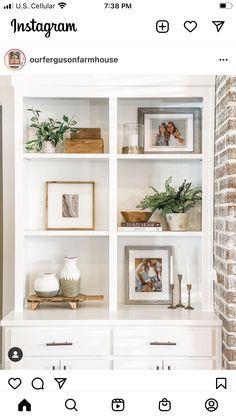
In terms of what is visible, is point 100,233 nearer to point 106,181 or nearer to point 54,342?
point 106,181

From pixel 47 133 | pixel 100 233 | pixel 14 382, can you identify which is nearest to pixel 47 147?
pixel 47 133

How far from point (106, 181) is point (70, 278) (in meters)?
0.28

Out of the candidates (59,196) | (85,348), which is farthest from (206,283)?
(59,196)

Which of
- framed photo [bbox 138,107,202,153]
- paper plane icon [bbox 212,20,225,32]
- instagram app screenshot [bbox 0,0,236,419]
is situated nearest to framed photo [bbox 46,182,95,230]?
instagram app screenshot [bbox 0,0,236,419]

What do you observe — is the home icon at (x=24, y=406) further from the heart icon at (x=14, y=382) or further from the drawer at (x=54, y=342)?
the drawer at (x=54, y=342)

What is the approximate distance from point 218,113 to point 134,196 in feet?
1.04

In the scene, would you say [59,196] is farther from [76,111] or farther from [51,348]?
[51,348]

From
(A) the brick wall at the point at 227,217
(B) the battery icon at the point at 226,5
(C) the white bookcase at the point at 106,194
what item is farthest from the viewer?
(C) the white bookcase at the point at 106,194

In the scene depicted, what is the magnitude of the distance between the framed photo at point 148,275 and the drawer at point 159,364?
19 centimetres

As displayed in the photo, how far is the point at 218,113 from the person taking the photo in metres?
1.30

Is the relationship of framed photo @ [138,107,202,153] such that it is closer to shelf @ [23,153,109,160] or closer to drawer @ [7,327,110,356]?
shelf @ [23,153,109,160]

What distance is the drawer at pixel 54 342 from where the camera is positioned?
1239mm

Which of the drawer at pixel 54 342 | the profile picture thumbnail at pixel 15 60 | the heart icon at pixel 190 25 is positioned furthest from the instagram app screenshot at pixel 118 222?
the heart icon at pixel 190 25

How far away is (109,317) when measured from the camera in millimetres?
1284
